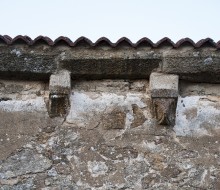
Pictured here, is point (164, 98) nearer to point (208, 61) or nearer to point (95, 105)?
point (208, 61)

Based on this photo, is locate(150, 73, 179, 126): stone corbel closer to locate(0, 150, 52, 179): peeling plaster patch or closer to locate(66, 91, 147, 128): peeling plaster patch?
locate(66, 91, 147, 128): peeling plaster patch

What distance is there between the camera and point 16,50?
4379 millimetres

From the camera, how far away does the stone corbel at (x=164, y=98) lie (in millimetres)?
4180

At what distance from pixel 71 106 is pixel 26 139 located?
0.47 meters

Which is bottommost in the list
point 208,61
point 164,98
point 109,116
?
point 109,116

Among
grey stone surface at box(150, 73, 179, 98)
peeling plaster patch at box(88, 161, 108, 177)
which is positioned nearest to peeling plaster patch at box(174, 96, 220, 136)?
grey stone surface at box(150, 73, 179, 98)

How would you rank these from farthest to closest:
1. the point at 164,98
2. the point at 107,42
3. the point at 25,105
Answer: the point at 25,105
the point at 107,42
the point at 164,98

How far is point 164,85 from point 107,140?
0.65m

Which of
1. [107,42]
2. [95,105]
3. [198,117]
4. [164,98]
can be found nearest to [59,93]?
[95,105]

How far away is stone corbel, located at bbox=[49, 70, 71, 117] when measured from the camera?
4.27m

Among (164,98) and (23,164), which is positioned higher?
(164,98)

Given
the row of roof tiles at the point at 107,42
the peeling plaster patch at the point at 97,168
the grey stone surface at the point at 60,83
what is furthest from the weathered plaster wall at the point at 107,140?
the row of roof tiles at the point at 107,42

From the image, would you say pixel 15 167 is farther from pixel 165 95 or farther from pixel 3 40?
pixel 165 95

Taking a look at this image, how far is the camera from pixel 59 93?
14.0ft
